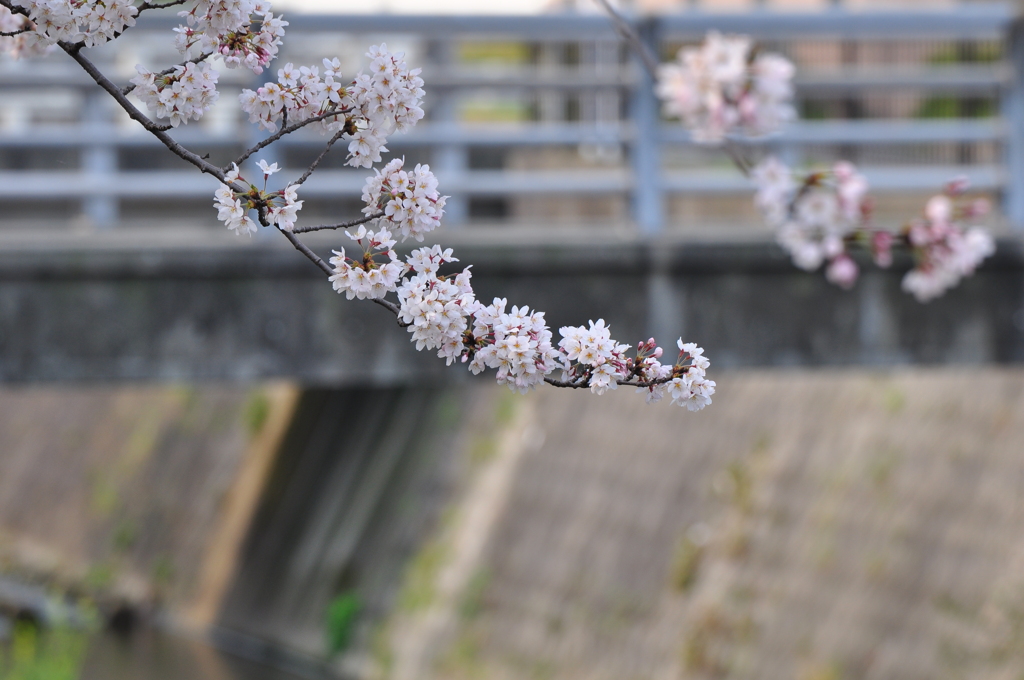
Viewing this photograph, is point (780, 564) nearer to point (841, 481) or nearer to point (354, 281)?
point (841, 481)

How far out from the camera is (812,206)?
16.1ft

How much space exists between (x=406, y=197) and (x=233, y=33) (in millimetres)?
468

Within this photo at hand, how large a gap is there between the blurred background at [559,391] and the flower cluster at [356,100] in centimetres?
36

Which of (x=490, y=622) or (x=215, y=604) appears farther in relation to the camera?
(x=215, y=604)

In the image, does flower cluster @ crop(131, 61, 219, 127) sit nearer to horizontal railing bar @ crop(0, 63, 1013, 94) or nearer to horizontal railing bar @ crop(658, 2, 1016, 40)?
horizontal railing bar @ crop(0, 63, 1013, 94)

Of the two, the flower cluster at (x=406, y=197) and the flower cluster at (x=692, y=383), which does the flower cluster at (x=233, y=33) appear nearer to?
the flower cluster at (x=406, y=197)

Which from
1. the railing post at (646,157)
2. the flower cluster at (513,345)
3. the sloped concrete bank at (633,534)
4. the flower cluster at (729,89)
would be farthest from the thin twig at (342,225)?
the sloped concrete bank at (633,534)

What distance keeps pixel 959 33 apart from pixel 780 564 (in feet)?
13.3

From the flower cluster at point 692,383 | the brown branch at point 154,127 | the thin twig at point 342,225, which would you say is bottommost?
the flower cluster at point 692,383

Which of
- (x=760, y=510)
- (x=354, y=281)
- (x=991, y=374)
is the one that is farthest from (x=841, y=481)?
(x=354, y=281)

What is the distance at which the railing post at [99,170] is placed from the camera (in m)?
5.93

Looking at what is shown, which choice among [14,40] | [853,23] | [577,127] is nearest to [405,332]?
[577,127]

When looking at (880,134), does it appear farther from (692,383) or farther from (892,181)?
(692,383)

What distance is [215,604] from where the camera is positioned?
14703 mm
